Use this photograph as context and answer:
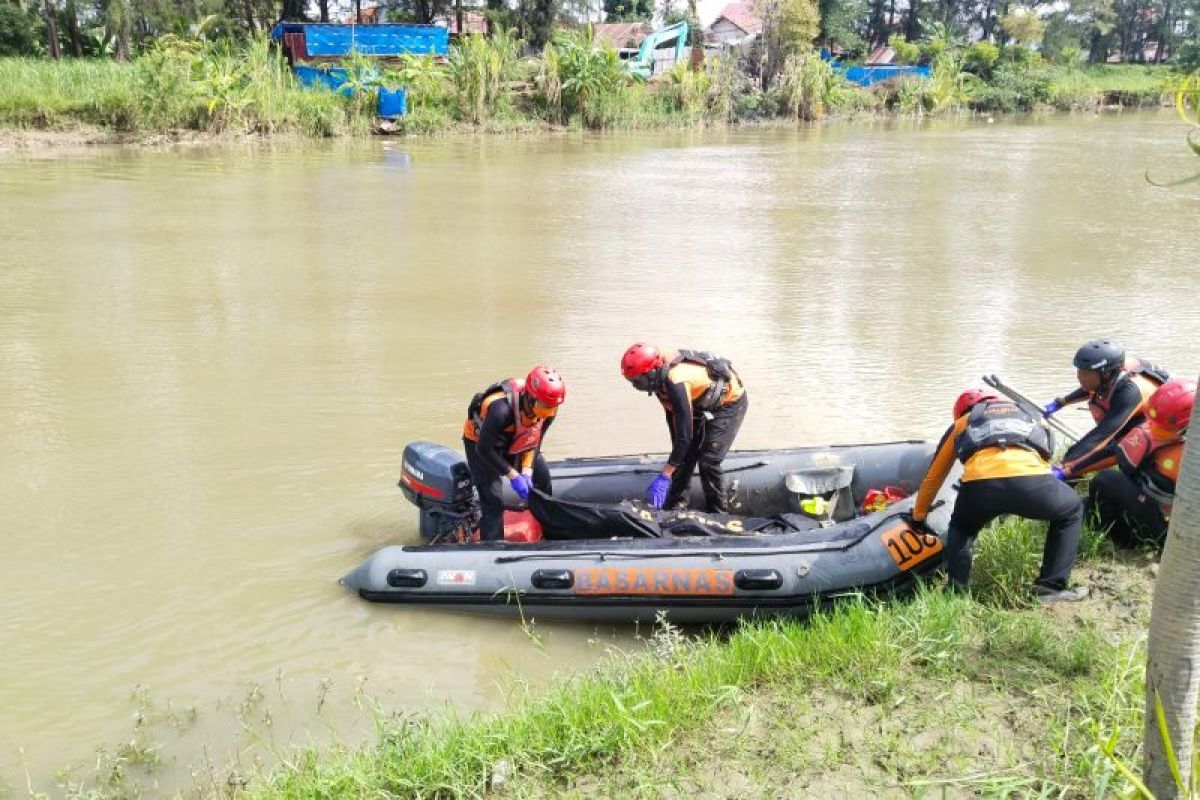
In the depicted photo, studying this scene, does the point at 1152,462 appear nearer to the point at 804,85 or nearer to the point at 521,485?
the point at 521,485

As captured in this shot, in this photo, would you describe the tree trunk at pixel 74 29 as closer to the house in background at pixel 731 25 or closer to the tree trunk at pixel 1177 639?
the house in background at pixel 731 25

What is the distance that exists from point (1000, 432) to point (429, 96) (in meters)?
27.7

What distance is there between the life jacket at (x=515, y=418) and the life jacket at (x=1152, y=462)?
8.98 feet

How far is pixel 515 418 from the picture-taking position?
5188mm

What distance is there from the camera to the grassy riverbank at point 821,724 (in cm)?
302

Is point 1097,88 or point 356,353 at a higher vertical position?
point 1097,88

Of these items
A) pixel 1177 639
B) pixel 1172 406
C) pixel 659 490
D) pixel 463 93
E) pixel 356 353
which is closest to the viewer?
pixel 1177 639

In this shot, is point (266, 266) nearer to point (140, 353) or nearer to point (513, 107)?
point (140, 353)

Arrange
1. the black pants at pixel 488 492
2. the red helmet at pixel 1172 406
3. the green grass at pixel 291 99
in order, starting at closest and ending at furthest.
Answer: the red helmet at pixel 1172 406
the black pants at pixel 488 492
the green grass at pixel 291 99

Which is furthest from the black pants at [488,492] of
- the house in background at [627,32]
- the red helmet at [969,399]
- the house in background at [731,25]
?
the house in background at [731,25]

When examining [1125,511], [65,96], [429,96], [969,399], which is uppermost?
[429,96]

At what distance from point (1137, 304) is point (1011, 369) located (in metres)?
3.02

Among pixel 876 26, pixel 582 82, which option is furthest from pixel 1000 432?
pixel 876 26

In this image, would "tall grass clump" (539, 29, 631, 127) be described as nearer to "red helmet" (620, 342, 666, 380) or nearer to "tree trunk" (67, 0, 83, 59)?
"tree trunk" (67, 0, 83, 59)
